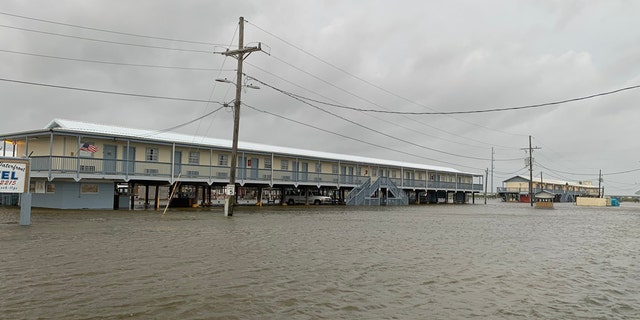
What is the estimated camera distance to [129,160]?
29703 millimetres

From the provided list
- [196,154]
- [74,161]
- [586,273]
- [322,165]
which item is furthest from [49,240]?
[322,165]

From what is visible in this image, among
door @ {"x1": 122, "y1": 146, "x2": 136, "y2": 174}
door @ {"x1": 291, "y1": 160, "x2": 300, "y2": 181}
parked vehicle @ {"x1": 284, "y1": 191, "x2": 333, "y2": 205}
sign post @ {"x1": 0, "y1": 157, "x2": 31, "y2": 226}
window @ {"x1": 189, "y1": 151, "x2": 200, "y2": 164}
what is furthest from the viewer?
parked vehicle @ {"x1": 284, "y1": 191, "x2": 333, "y2": 205}

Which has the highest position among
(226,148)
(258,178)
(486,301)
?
(226,148)

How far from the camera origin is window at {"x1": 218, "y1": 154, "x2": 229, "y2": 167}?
129ft

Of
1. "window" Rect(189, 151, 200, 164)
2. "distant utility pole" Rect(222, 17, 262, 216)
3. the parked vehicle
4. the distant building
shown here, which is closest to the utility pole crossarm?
"distant utility pole" Rect(222, 17, 262, 216)

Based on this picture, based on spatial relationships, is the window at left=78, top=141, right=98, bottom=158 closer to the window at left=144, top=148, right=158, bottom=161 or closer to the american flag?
the american flag

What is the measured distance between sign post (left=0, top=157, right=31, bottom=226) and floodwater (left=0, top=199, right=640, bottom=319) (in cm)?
160

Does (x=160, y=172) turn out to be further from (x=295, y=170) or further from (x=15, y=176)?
(x=15, y=176)

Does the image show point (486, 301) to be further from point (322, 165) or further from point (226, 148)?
point (322, 165)

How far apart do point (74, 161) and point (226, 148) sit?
1225cm

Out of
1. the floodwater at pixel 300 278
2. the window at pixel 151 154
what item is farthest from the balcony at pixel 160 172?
the floodwater at pixel 300 278

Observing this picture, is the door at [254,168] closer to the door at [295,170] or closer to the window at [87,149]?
the door at [295,170]

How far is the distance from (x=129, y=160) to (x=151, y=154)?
401 cm

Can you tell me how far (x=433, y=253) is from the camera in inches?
516
